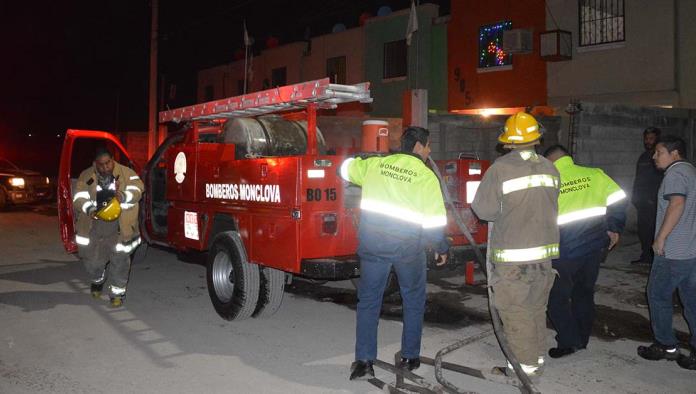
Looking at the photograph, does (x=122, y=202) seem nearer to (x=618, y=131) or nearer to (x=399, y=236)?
(x=399, y=236)

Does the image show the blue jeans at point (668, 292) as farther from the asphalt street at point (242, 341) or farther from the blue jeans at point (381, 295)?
the blue jeans at point (381, 295)

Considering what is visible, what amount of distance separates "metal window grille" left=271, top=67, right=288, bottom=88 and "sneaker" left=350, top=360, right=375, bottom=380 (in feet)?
79.9

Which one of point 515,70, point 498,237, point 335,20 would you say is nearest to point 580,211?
point 498,237

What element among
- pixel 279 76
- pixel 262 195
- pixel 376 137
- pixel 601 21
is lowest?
pixel 262 195

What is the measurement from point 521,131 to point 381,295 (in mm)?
1497

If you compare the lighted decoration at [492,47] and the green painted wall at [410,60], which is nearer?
the lighted decoration at [492,47]

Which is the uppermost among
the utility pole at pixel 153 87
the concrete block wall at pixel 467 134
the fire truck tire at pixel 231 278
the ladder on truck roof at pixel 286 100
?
the utility pole at pixel 153 87

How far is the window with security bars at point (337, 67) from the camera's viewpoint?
81.9ft

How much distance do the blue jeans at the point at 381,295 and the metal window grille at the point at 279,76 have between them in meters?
24.2

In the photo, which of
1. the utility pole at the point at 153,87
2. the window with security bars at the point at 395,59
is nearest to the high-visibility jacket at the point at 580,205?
the utility pole at the point at 153,87

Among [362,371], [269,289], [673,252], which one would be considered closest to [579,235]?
[673,252]

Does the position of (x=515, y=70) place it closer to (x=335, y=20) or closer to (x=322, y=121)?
(x=322, y=121)

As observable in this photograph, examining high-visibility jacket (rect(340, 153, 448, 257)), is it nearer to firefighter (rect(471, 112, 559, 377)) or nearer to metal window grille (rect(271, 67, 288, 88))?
firefighter (rect(471, 112, 559, 377))

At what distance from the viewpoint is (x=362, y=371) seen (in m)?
4.50
